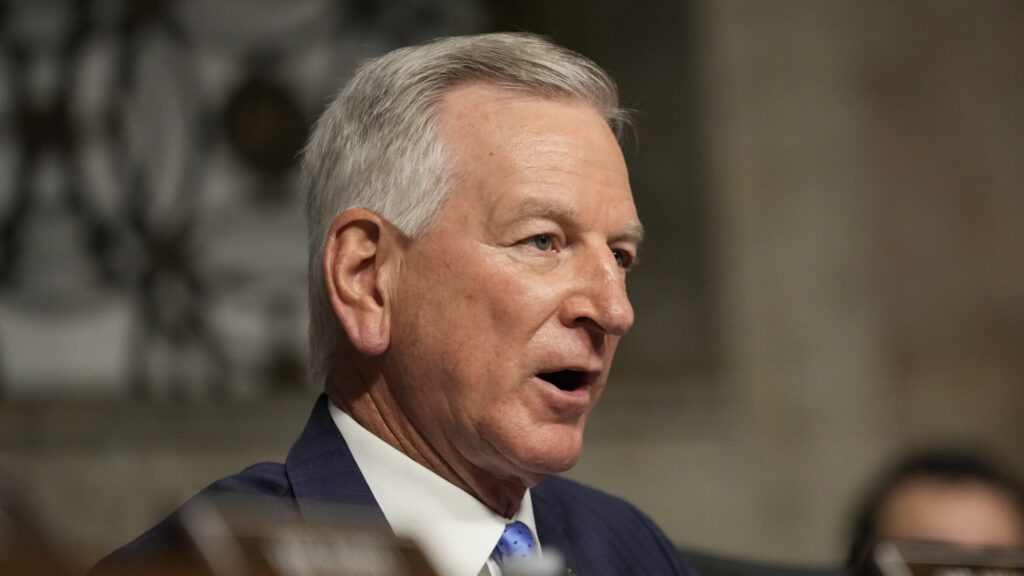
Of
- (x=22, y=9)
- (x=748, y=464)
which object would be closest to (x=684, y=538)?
(x=748, y=464)

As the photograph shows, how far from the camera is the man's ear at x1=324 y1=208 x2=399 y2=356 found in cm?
225

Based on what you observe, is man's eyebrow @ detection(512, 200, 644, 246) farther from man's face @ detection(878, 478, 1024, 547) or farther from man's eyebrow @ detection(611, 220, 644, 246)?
man's face @ detection(878, 478, 1024, 547)

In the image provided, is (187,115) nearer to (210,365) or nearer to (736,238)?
(210,365)

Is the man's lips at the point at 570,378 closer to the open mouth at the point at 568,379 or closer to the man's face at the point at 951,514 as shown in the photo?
the open mouth at the point at 568,379

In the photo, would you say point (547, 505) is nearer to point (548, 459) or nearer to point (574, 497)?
point (574, 497)

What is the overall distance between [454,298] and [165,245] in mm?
3096

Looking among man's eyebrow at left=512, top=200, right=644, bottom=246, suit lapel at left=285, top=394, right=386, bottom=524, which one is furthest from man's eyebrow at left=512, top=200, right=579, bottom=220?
suit lapel at left=285, top=394, right=386, bottom=524

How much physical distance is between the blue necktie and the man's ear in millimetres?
409

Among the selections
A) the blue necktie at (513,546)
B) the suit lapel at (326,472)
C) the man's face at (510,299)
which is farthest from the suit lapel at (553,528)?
the suit lapel at (326,472)

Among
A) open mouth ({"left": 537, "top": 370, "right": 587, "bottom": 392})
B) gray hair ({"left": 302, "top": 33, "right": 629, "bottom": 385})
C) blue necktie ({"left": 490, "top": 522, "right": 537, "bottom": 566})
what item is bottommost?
blue necktie ({"left": 490, "top": 522, "right": 537, "bottom": 566})

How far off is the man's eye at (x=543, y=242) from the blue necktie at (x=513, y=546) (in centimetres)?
52

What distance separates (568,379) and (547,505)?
38cm

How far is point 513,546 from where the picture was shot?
222 cm

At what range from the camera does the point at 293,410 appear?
496 cm
